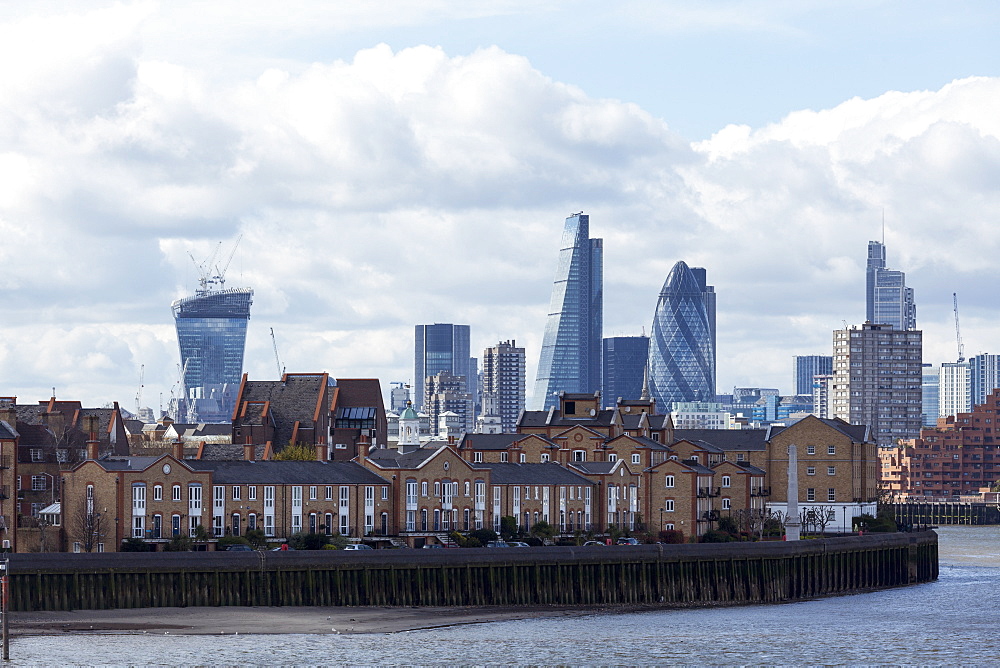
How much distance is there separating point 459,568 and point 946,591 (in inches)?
2047

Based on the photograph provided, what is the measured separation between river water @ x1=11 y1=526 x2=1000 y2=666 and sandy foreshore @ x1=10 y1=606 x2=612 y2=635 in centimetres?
238

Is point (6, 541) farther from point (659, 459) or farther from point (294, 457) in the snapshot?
point (659, 459)

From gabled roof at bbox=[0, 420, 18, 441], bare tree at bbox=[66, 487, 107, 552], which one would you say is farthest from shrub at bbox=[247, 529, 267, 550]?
gabled roof at bbox=[0, 420, 18, 441]

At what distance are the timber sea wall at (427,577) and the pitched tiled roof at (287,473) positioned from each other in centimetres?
2190

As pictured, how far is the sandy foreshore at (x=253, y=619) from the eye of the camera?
119625 millimetres

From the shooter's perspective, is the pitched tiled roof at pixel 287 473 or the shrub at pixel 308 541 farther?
the pitched tiled roof at pixel 287 473

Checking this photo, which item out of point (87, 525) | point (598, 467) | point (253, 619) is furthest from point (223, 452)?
point (253, 619)

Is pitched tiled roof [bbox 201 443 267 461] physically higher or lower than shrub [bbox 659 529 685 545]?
higher

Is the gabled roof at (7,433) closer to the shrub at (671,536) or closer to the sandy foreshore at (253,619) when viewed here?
the sandy foreshore at (253,619)

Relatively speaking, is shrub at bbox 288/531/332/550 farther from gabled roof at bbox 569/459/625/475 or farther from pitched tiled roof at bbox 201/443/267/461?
gabled roof at bbox 569/459/625/475

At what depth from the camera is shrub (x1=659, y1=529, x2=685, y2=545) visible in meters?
183

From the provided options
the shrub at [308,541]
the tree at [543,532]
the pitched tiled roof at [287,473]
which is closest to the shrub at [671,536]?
the tree at [543,532]

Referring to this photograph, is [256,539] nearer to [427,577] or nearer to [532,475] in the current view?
[427,577]

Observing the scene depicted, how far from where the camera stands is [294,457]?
19812 centimetres
